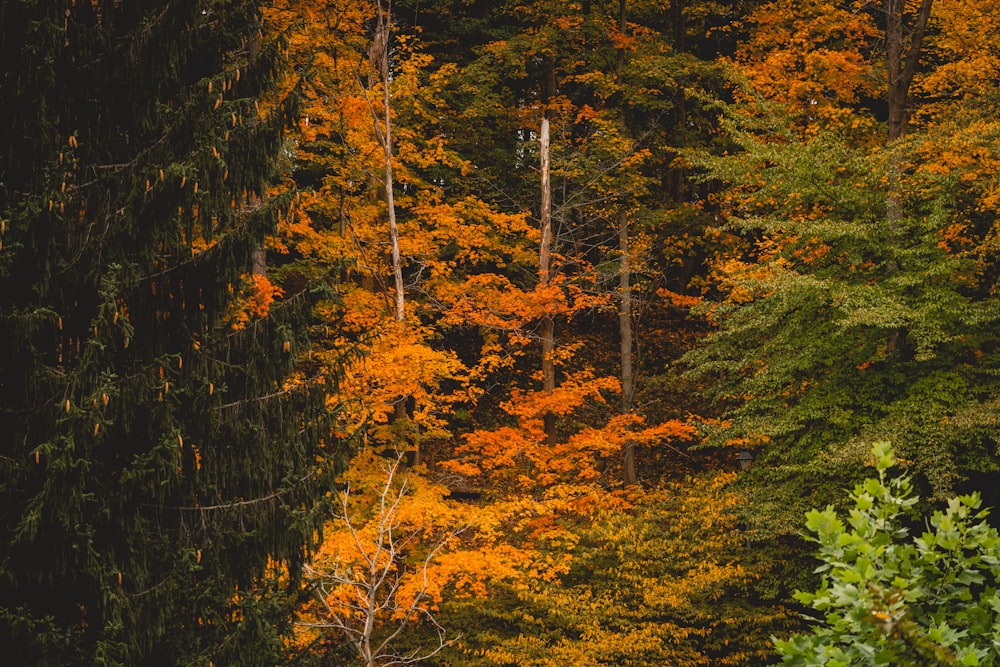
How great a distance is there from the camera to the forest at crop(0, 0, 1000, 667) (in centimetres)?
636

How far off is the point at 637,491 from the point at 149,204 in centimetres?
1039

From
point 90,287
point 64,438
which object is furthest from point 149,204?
point 64,438

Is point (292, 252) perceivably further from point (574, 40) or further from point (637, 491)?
point (637, 491)

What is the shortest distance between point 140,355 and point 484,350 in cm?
809

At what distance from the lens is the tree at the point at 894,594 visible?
295 centimetres

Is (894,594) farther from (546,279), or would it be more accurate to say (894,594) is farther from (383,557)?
(546,279)

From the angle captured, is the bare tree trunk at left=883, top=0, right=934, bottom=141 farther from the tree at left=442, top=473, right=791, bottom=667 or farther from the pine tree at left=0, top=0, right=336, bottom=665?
the pine tree at left=0, top=0, right=336, bottom=665

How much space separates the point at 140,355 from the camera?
7.39 metres

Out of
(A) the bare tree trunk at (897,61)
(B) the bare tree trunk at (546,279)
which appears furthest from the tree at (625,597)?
(A) the bare tree trunk at (897,61)

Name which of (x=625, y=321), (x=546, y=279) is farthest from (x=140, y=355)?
(x=625, y=321)

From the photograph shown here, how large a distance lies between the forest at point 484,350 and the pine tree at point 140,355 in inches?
1.3

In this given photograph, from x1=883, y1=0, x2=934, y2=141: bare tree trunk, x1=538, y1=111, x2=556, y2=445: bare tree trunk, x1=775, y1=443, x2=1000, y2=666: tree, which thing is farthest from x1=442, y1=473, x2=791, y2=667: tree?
x1=775, y1=443, x2=1000, y2=666: tree

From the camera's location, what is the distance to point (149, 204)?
270 inches

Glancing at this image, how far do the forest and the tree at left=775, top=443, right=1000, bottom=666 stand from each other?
20 millimetres
